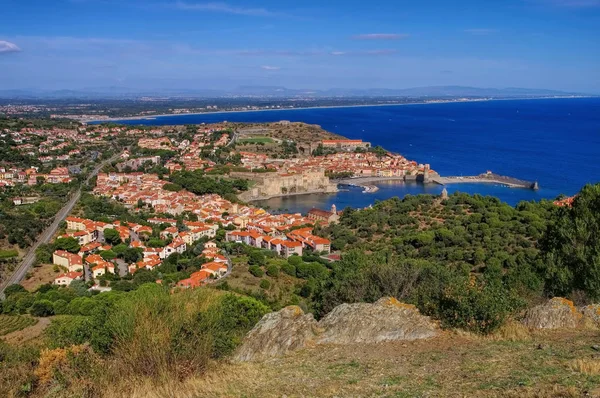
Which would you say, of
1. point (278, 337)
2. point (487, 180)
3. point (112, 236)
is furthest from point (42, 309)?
point (487, 180)

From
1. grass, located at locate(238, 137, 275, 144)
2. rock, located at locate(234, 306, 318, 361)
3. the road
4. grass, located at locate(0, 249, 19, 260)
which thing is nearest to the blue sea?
the road

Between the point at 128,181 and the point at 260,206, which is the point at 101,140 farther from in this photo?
the point at 260,206

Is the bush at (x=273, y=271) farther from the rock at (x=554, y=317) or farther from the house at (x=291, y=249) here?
the rock at (x=554, y=317)

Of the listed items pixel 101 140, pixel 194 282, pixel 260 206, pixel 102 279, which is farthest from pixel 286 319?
pixel 101 140

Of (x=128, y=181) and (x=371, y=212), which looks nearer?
(x=371, y=212)

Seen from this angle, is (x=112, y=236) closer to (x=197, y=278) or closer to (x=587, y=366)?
(x=197, y=278)

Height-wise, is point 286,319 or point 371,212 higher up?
point 286,319
